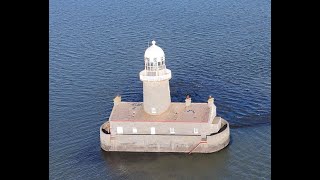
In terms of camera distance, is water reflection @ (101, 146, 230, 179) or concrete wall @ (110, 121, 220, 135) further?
concrete wall @ (110, 121, 220, 135)

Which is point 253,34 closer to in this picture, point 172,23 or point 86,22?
point 172,23

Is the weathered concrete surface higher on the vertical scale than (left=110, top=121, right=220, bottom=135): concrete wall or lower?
lower

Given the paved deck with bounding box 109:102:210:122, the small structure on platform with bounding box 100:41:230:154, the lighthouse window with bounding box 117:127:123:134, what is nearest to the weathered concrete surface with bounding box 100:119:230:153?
the small structure on platform with bounding box 100:41:230:154

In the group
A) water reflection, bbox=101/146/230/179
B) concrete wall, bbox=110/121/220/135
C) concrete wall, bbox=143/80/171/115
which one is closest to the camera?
water reflection, bbox=101/146/230/179

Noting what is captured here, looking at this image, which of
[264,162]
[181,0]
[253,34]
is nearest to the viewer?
[264,162]

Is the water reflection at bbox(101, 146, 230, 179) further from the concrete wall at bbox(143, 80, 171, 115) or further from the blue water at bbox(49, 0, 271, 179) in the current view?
the concrete wall at bbox(143, 80, 171, 115)

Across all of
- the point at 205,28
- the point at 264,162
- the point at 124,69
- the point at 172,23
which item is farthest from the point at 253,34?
the point at 264,162
